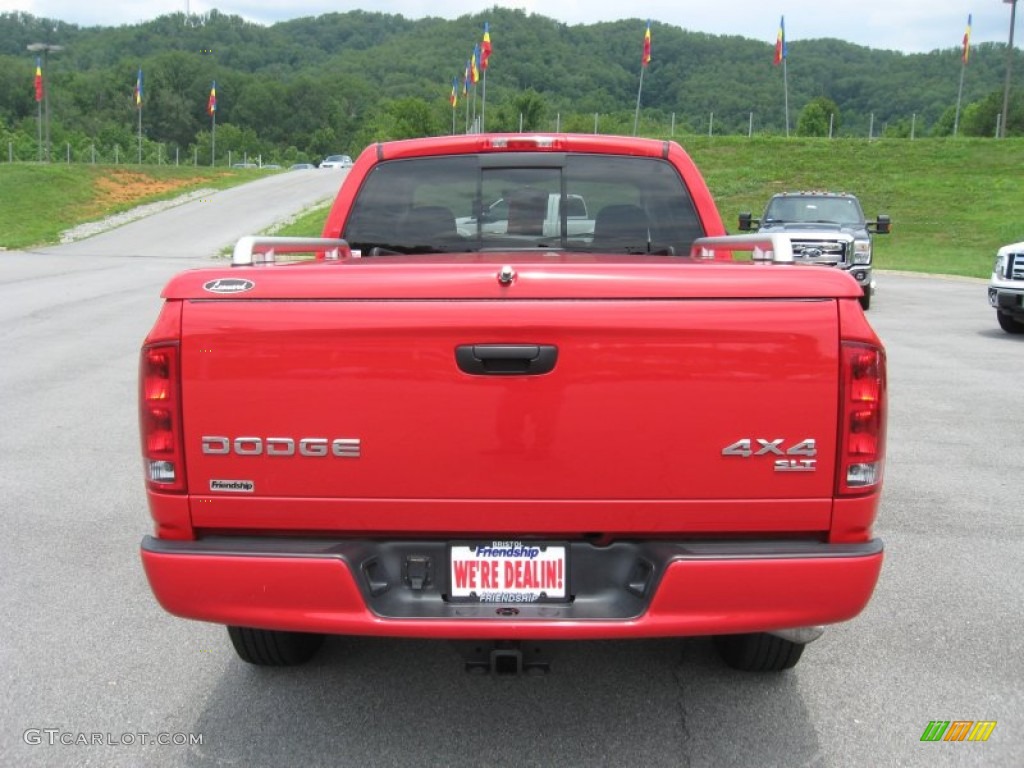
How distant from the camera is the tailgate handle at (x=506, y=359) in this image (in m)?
2.76

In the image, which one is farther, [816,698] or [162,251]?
[162,251]

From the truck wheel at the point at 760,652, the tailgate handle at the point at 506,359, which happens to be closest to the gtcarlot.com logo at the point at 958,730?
the truck wheel at the point at 760,652

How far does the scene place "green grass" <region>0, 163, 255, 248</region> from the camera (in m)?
35.0

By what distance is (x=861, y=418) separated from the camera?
2822mm

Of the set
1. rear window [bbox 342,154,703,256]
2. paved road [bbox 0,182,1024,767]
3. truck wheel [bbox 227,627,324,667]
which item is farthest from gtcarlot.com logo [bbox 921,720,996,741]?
rear window [bbox 342,154,703,256]

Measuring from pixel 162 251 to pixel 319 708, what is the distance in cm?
2837

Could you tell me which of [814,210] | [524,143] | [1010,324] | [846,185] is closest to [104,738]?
[524,143]

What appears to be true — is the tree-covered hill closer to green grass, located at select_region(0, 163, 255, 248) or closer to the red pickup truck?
green grass, located at select_region(0, 163, 255, 248)

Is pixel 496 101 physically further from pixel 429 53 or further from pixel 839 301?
pixel 839 301

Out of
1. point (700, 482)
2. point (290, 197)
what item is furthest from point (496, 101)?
point (700, 482)

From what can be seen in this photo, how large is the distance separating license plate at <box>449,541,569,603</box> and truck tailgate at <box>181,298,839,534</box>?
0.26 ft

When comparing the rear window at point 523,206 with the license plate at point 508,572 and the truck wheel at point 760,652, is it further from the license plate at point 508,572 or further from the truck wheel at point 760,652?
the license plate at point 508,572

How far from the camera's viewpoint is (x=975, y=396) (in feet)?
31.3

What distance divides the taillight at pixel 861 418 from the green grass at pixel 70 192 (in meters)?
32.5
